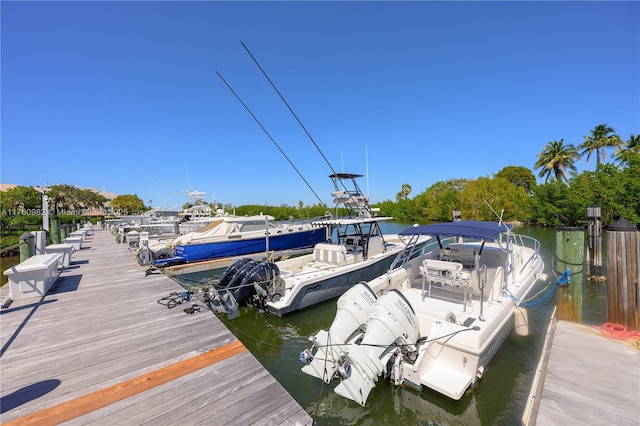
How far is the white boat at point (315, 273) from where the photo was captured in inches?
303

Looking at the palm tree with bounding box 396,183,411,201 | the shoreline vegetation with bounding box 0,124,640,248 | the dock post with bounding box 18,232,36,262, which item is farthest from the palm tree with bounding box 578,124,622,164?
the dock post with bounding box 18,232,36,262

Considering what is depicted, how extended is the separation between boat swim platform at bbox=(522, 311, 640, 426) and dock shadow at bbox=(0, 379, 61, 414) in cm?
561

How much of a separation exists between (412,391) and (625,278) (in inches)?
198

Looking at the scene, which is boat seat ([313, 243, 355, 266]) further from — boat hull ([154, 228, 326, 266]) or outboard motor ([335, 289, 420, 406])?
outboard motor ([335, 289, 420, 406])

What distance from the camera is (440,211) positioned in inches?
1992

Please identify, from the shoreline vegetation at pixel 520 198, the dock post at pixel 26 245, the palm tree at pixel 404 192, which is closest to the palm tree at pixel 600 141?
the shoreline vegetation at pixel 520 198

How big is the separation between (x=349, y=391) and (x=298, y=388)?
1486 millimetres

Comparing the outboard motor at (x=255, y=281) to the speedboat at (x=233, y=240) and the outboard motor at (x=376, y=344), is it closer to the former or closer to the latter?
the outboard motor at (x=376, y=344)

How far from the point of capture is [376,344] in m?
4.37

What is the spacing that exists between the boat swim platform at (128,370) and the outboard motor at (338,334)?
1213mm

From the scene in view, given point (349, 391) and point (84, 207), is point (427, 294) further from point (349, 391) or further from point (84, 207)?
point (84, 207)

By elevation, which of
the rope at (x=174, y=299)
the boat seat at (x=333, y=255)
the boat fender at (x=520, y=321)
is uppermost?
the boat seat at (x=333, y=255)

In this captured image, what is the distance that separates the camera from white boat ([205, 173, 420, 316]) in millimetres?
7695

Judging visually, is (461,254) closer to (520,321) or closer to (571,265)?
(520,321)
